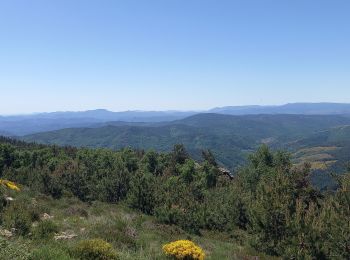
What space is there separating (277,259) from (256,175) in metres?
35.0

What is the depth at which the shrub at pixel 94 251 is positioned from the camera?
457 inches

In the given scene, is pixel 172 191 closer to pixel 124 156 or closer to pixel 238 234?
pixel 238 234

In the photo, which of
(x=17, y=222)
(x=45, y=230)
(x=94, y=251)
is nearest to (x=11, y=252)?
(x=94, y=251)

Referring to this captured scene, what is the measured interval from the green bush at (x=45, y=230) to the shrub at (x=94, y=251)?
3.51 m

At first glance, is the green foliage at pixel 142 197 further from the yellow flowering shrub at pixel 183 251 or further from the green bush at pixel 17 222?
the yellow flowering shrub at pixel 183 251

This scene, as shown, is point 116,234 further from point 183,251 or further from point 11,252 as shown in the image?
point 11,252

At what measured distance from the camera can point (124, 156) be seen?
7581 centimetres

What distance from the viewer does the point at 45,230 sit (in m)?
15.9

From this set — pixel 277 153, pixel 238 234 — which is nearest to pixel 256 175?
pixel 277 153

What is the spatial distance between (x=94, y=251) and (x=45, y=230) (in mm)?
5161

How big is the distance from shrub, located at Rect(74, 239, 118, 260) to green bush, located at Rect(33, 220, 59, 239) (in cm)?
351

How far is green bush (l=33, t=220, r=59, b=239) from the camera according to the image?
14875 mm

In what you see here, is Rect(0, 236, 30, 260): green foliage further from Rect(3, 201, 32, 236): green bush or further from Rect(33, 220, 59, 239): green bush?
Rect(3, 201, 32, 236): green bush

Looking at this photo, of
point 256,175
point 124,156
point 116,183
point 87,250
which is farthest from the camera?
point 124,156
